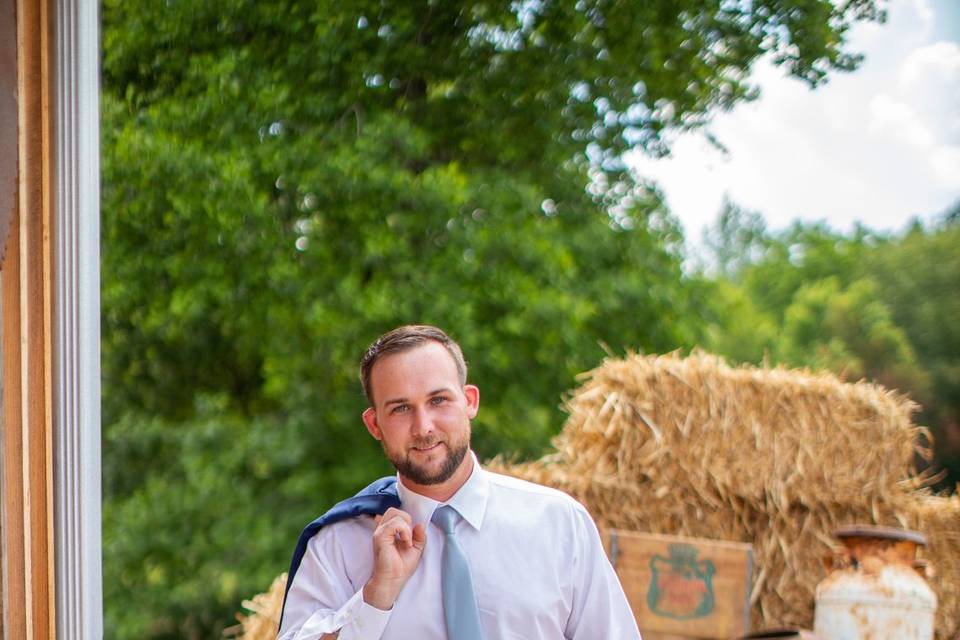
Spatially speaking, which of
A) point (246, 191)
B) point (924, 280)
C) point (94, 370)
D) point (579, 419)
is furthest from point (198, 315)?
point (924, 280)

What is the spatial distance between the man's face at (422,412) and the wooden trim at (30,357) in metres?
0.88

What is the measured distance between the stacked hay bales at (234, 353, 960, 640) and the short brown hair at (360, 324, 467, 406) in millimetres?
1850

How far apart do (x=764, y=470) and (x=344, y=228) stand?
3120 mm

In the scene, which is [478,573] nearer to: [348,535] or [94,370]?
[348,535]

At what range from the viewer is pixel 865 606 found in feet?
10.2

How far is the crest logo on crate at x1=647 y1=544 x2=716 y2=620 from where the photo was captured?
3.45 metres

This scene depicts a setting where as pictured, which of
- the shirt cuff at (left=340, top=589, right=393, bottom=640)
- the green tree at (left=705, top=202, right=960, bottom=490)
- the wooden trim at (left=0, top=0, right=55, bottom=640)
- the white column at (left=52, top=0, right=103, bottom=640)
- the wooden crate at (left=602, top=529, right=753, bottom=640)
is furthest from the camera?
the green tree at (left=705, top=202, right=960, bottom=490)

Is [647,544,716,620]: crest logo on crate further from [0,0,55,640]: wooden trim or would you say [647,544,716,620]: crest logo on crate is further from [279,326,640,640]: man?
[0,0,55,640]: wooden trim

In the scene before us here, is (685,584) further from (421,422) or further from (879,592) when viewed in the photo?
(421,422)

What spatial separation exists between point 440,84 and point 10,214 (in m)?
4.12

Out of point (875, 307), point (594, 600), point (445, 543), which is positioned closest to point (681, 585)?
point (594, 600)

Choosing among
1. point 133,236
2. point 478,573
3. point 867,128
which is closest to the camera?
point 478,573

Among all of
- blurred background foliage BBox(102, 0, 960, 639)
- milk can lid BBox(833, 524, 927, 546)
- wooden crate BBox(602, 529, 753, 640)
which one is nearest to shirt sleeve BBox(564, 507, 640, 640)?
milk can lid BBox(833, 524, 927, 546)

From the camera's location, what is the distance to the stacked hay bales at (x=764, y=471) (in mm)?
3791
